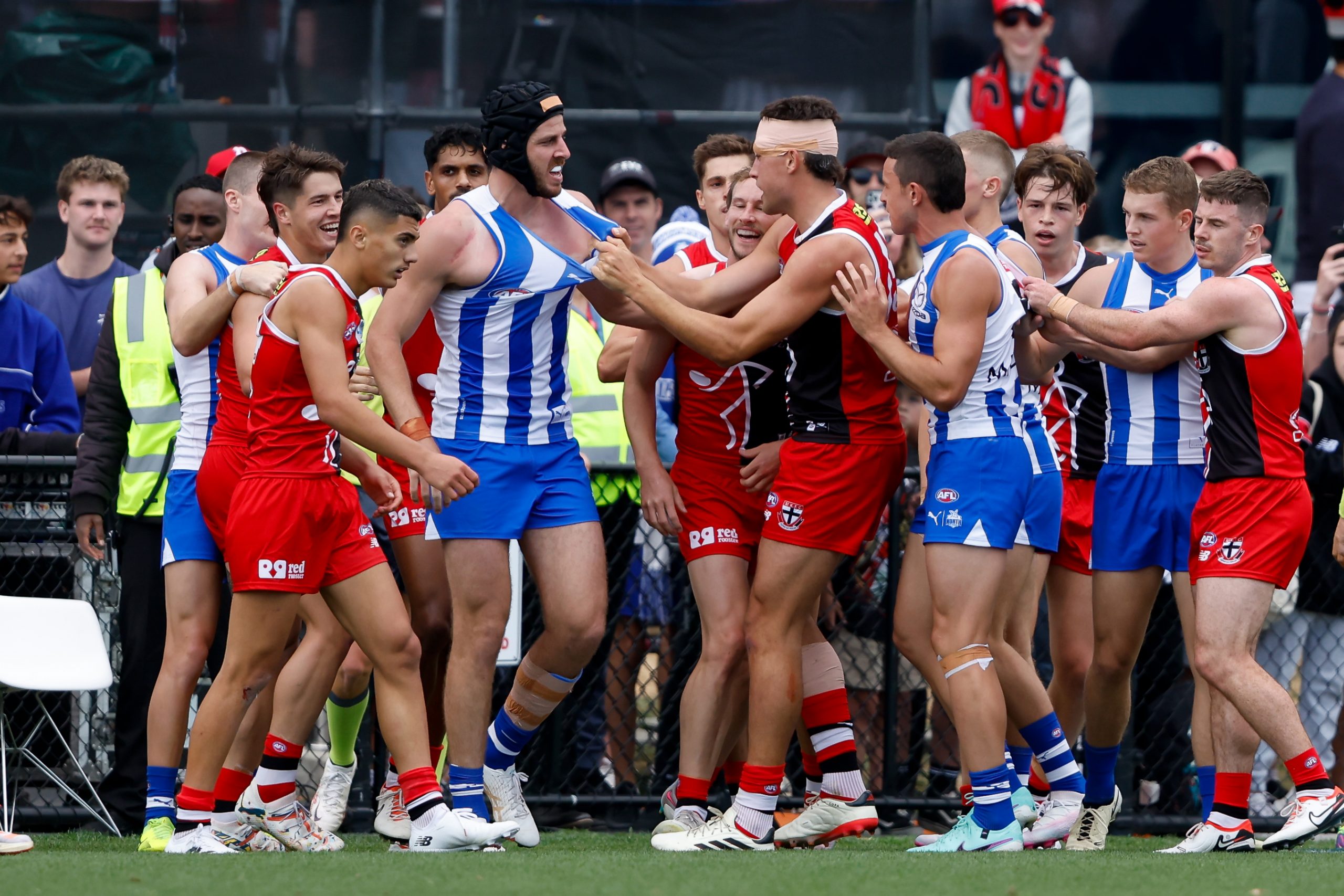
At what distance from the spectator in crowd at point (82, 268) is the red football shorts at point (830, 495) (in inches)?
148

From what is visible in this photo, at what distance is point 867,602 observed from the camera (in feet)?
24.3

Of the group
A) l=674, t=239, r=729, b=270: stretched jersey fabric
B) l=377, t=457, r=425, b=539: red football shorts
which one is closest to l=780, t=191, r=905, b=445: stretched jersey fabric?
l=674, t=239, r=729, b=270: stretched jersey fabric

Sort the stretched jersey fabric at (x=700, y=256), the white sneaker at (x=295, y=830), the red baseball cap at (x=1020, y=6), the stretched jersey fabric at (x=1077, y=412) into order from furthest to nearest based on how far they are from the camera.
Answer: the red baseball cap at (x=1020, y=6) < the stretched jersey fabric at (x=1077, y=412) < the stretched jersey fabric at (x=700, y=256) < the white sneaker at (x=295, y=830)

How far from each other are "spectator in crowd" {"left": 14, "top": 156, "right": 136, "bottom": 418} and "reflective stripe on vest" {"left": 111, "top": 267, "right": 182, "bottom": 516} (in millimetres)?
1521

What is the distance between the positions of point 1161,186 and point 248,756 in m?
3.75

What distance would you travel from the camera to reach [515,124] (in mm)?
5938

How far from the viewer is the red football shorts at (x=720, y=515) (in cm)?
623

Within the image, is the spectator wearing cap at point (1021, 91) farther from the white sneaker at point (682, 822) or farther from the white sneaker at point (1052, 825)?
the white sneaker at point (682, 822)

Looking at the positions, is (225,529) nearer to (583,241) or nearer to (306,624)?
(306,624)

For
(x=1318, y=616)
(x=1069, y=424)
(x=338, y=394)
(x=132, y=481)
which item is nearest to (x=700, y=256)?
(x=1069, y=424)

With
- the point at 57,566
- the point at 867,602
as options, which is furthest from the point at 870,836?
the point at 57,566

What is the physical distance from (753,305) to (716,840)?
1.75 m

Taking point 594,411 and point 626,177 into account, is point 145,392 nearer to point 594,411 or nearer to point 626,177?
point 594,411

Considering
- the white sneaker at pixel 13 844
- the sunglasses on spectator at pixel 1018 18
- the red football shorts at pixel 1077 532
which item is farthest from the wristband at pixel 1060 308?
the white sneaker at pixel 13 844
